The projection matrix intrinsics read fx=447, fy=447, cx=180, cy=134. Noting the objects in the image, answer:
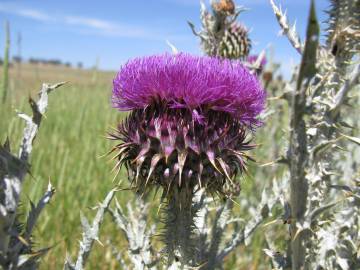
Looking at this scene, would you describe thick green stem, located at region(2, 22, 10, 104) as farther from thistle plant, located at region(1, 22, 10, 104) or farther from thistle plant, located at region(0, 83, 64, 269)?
thistle plant, located at region(0, 83, 64, 269)

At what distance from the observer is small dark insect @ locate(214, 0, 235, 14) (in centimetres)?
310

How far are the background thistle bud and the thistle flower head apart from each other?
1.41 m

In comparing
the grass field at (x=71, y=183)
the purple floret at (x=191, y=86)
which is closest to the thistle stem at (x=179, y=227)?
the purple floret at (x=191, y=86)

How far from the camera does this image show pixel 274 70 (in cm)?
491

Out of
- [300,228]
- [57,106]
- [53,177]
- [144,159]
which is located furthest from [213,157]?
[57,106]

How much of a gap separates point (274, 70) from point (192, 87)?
11.0ft

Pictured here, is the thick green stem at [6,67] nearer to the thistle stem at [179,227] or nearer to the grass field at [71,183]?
the grass field at [71,183]

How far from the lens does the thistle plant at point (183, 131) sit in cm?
172

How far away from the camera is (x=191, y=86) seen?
1.73 meters

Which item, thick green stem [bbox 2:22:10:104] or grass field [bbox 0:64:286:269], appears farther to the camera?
grass field [bbox 0:64:286:269]

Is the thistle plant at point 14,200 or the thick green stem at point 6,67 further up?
the thick green stem at point 6,67

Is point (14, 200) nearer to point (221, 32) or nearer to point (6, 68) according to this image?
point (6, 68)

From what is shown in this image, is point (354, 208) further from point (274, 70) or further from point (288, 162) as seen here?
point (274, 70)

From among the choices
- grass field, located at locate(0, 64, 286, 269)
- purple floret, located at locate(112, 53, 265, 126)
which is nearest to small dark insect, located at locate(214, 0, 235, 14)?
grass field, located at locate(0, 64, 286, 269)
